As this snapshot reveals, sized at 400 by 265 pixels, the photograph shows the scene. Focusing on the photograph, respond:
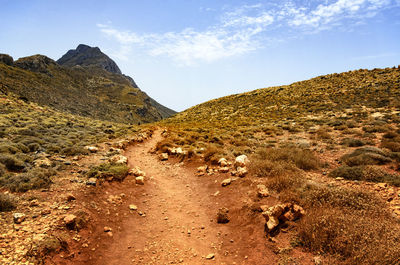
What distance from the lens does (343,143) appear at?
12.3 metres

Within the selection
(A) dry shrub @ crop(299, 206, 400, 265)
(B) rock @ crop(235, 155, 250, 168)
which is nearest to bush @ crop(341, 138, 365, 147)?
(B) rock @ crop(235, 155, 250, 168)

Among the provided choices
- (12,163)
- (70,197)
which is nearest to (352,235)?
(70,197)

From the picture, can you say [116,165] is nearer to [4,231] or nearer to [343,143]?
[4,231]

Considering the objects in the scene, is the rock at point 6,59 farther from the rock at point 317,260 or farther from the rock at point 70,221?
the rock at point 317,260

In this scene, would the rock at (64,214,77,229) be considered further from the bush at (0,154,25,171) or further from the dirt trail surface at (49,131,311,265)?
the bush at (0,154,25,171)

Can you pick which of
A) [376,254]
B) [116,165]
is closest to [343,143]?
[376,254]

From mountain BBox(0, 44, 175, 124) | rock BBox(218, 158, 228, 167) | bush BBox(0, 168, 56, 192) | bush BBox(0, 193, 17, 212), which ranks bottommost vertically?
rock BBox(218, 158, 228, 167)

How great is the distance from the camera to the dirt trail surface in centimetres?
493

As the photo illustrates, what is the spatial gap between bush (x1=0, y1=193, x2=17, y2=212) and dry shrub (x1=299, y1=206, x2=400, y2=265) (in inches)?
319

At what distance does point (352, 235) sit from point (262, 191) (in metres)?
2.95

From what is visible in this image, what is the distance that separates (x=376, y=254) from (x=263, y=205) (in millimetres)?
2928

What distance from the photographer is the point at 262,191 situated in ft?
21.8

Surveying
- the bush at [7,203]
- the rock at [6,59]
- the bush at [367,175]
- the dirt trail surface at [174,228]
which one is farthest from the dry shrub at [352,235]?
the rock at [6,59]

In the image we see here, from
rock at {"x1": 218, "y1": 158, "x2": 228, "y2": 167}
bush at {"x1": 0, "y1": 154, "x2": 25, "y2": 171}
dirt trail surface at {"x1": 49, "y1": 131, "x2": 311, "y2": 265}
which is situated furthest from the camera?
rock at {"x1": 218, "y1": 158, "x2": 228, "y2": 167}
